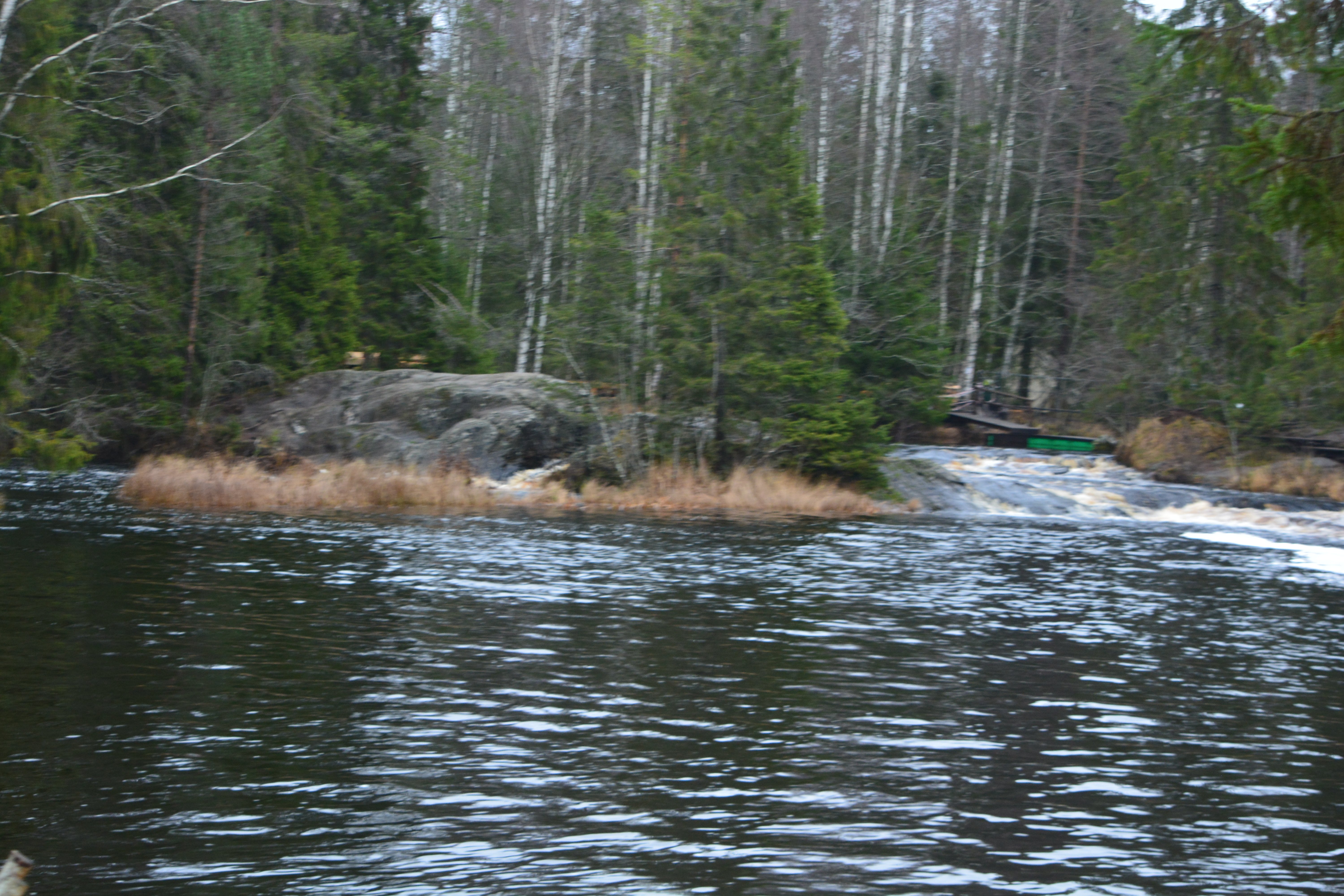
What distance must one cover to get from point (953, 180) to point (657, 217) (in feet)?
47.8

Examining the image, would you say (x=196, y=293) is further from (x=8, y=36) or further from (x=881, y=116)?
(x=881, y=116)

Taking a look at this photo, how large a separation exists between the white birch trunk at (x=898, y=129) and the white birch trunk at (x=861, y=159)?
63cm

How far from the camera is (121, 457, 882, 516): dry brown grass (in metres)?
23.0

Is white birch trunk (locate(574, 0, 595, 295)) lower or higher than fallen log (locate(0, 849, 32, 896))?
higher

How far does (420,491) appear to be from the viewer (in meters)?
25.1

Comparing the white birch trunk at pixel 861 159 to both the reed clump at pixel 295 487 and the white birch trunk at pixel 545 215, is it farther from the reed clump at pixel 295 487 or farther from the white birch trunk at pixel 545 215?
the reed clump at pixel 295 487

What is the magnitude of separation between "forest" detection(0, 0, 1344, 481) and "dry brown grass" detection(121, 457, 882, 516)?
1168 mm

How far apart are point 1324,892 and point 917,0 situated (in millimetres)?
36571

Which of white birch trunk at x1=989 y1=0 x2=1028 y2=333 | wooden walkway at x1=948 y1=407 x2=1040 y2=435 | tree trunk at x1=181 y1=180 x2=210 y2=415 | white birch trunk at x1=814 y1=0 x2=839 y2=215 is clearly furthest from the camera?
white birch trunk at x1=989 y1=0 x2=1028 y2=333

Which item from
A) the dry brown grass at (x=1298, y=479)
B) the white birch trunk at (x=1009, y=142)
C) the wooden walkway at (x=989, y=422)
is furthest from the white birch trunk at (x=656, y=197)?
the dry brown grass at (x=1298, y=479)

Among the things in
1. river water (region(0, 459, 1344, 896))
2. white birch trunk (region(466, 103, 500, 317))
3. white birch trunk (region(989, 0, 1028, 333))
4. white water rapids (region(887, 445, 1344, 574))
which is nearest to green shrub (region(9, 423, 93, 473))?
river water (region(0, 459, 1344, 896))

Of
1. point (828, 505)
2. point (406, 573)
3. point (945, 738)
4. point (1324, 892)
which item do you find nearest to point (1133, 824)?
point (1324, 892)

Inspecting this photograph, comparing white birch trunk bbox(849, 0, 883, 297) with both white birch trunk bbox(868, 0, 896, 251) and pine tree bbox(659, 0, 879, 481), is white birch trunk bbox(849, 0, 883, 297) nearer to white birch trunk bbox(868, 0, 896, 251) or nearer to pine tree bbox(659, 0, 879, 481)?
white birch trunk bbox(868, 0, 896, 251)

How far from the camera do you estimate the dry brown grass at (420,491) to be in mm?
22984
